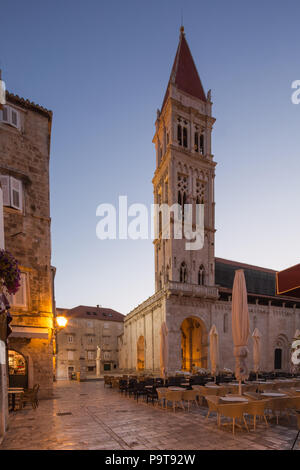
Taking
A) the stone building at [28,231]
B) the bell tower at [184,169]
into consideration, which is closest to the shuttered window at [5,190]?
the stone building at [28,231]

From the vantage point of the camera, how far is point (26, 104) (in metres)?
16.2

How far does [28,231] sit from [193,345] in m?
22.2

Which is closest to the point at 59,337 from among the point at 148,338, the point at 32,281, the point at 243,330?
the point at 148,338

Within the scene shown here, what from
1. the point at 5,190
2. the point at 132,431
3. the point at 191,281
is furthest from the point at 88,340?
the point at 132,431

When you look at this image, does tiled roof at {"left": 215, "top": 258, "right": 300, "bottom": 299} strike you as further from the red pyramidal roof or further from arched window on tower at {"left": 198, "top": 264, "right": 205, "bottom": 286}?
the red pyramidal roof

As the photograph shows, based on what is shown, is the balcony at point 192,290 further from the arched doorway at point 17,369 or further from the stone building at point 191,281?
the arched doorway at point 17,369

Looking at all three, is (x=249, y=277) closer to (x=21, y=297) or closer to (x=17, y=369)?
(x=21, y=297)

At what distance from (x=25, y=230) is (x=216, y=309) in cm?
2065

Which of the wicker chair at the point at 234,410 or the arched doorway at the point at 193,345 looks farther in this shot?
the arched doorway at the point at 193,345

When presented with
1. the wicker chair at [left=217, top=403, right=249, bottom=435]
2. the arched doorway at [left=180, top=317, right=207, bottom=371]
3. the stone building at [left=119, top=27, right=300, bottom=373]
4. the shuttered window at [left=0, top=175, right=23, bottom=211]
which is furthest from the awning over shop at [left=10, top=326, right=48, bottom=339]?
the arched doorway at [left=180, top=317, right=207, bottom=371]

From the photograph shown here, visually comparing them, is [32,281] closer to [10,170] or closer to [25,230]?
[25,230]

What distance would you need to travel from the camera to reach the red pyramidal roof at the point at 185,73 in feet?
121

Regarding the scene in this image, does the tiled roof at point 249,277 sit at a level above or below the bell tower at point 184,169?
below

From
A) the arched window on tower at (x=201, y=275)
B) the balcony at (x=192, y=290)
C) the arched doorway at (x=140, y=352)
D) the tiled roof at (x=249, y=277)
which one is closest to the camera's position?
the balcony at (x=192, y=290)
